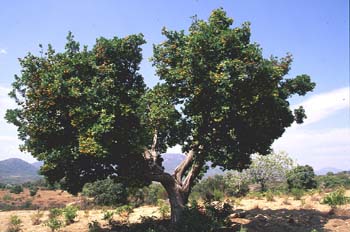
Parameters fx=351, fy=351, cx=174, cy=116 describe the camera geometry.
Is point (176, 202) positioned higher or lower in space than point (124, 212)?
higher

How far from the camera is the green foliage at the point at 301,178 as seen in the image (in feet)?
154

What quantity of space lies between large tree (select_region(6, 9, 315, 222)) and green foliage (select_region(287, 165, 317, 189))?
103 feet

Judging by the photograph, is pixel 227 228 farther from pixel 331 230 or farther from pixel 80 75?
pixel 80 75

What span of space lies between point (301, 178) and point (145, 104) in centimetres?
3721

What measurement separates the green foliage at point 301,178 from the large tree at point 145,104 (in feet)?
103

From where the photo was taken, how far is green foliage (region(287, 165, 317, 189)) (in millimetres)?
46906

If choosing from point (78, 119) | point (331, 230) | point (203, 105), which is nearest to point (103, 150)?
point (78, 119)

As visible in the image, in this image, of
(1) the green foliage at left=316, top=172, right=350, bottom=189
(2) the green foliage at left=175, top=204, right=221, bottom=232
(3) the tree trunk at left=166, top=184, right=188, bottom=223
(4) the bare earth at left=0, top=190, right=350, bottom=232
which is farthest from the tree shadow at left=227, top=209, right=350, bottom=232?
(1) the green foliage at left=316, top=172, right=350, bottom=189

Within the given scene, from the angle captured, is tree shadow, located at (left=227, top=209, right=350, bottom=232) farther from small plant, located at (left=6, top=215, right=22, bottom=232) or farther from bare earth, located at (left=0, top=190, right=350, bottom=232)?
small plant, located at (left=6, top=215, right=22, bottom=232)

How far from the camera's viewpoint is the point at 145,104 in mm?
16281

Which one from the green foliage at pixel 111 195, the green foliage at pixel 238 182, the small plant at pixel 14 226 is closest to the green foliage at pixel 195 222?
the small plant at pixel 14 226

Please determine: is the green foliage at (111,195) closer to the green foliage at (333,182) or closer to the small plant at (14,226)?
the small plant at (14,226)

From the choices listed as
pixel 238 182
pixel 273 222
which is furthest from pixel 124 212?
pixel 238 182

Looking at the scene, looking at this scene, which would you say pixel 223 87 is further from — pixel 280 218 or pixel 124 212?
pixel 124 212
